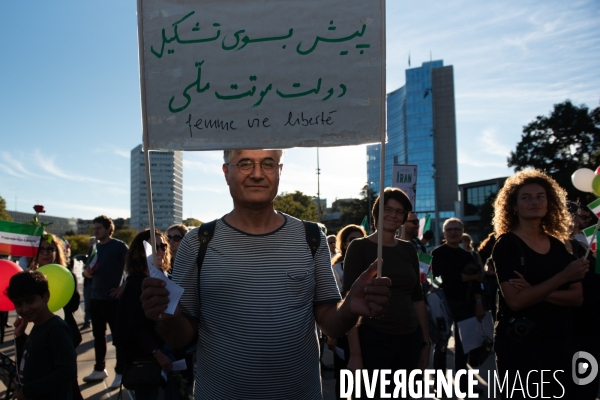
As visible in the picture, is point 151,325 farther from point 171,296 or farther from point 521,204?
point 521,204

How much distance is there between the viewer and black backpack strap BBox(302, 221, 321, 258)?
7.86ft

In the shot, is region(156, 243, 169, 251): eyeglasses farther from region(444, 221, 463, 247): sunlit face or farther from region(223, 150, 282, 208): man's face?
region(444, 221, 463, 247): sunlit face

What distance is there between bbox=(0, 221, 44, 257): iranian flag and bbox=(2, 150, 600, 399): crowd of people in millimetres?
899

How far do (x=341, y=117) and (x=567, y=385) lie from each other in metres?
2.30

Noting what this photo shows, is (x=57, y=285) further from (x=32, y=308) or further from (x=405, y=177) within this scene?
(x=405, y=177)

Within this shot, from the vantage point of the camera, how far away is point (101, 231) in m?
6.92

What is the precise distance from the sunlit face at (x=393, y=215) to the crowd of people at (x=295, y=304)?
0.01 meters

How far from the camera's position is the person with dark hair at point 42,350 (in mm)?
3211

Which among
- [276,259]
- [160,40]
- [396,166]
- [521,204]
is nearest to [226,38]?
[160,40]

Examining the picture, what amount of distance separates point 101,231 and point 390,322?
4.61 m

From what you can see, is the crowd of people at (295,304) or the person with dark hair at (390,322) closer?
the crowd of people at (295,304)

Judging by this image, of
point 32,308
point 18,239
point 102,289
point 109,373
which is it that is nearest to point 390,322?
point 32,308

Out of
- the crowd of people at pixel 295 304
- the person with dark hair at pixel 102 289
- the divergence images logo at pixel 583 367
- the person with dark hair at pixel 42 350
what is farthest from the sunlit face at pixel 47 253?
the divergence images logo at pixel 583 367

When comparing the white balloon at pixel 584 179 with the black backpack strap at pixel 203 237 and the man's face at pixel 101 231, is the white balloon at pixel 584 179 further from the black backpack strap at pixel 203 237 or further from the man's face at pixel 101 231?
the man's face at pixel 101 231
